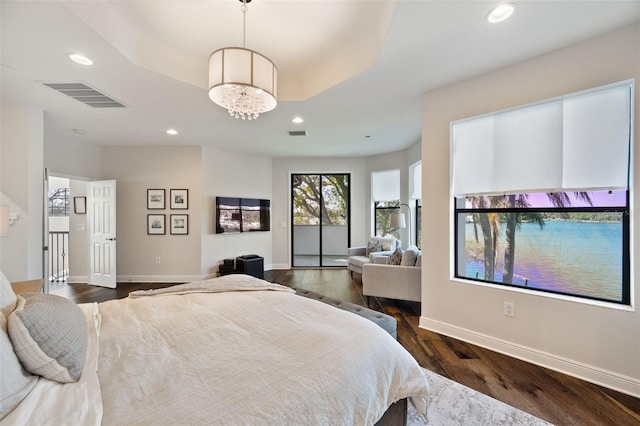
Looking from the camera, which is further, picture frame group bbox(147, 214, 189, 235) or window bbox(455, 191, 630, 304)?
picture frame group bbox(147, 214, 189, 235)

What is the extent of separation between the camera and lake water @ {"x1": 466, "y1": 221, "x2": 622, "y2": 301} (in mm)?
2070

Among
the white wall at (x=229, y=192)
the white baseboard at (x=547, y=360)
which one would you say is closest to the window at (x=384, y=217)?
the white wall at (x=229, y=192)

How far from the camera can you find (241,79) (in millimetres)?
1937

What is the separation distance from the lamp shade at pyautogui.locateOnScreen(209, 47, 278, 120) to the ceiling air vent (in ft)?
5.87

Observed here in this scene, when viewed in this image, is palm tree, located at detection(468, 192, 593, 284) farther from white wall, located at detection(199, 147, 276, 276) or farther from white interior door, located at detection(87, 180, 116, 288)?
white interior door, located at detection(87, 180, 116, 288)

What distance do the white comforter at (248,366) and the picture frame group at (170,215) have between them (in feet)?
12.1

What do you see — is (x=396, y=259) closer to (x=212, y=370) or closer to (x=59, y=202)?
(x=212, y=370)

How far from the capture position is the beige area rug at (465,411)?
1.63 m

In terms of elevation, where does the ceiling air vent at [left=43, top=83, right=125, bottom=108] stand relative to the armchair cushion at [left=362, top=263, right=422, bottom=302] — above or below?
above

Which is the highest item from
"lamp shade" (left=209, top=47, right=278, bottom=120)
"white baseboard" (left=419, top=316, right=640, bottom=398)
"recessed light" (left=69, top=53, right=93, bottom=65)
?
"recessed light" (left=69, top=53, right=93, bottom=65)

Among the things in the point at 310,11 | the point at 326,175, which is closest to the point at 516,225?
the point at 310,11

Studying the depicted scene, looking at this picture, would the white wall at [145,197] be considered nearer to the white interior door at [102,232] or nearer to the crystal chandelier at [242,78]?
the white interior door at [102,232]

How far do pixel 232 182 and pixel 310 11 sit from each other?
4083 millimetres

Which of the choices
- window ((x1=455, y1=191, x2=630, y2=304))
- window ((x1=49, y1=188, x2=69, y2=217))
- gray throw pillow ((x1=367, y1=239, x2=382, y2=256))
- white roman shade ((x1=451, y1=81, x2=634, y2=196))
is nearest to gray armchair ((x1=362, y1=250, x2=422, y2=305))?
window ((x1=455, y1=191, x2=630, y2=304))
